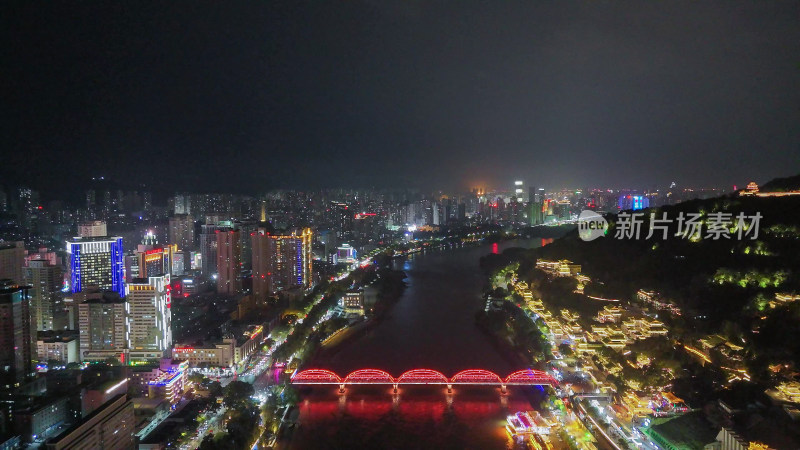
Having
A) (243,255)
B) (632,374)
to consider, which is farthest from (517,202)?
(632,374)

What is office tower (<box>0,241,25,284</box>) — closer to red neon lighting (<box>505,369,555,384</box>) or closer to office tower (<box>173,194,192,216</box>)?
office tower (<box>173,194,192,216</box>)

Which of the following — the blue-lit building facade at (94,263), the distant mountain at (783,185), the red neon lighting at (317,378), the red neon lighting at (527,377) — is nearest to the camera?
the red neon lighting at (527,377)

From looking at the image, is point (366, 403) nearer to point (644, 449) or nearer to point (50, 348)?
point (644, 449)

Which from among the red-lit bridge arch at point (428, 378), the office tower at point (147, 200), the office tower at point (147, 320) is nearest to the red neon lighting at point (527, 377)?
the red-lit bridge arch at point (428, 378)

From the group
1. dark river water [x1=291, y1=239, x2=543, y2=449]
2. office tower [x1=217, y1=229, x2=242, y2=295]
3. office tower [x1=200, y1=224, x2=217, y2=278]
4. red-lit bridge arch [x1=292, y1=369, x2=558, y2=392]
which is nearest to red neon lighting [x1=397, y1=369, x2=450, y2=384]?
red-lit bridge arch [x1=292, y1=369, x2=558, y2=392]

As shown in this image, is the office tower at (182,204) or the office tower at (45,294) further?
the office tower at (182,204)

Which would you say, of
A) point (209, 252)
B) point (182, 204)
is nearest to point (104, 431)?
point (209, 252)

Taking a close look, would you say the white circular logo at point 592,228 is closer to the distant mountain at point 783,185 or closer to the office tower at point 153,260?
the distant mountain at point 783,185
